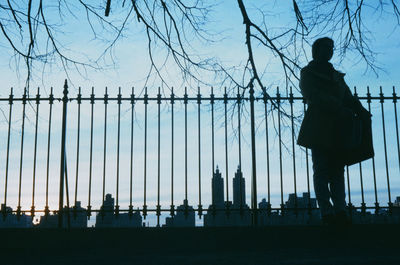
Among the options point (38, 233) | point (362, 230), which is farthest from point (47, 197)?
point (362, 230)

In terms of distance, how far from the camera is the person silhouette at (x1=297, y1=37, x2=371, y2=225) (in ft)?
13.5

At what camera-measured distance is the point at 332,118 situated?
415 centimetres

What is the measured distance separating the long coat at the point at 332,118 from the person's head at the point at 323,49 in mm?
59

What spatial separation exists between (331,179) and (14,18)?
3422mm

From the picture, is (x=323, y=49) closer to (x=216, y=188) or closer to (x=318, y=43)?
(x=318, y=43)

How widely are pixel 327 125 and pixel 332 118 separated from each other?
0.08 m

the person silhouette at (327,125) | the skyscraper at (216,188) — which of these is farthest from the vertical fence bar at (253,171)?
the person silhouette at (327,125)

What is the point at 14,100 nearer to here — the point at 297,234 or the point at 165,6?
the point at 165,6

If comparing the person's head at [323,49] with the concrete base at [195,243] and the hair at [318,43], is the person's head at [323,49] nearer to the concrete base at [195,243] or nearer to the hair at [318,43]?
the hair at [318,43]

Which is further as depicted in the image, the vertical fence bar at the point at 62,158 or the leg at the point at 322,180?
the vertical fence bar at the point at 62,158

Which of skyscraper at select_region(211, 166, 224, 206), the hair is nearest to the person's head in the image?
the hair

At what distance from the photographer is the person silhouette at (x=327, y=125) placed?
162 inches

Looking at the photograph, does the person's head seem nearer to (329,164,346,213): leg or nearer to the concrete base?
(329,164,346,213): leg

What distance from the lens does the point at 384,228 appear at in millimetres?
4418
